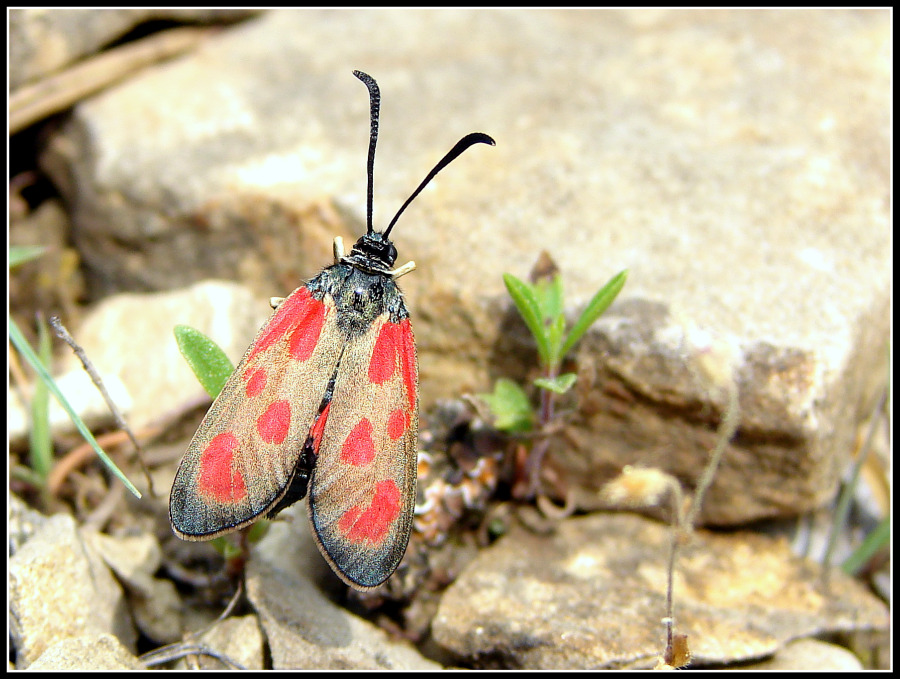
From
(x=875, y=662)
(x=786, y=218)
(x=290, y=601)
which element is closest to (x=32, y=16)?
(x=290, y=601)

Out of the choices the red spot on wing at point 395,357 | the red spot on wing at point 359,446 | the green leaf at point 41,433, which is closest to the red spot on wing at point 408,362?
the red spot on wing at point 395,357

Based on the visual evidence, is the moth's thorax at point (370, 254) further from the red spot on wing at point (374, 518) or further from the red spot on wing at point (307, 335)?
the red spot on wing at point (374, 518)

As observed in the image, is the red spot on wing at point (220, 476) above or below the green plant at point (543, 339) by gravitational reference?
below

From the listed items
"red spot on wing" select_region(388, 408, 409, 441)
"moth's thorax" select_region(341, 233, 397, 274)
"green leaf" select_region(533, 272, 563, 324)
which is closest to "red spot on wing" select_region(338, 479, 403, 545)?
"red spot on wing" select_region(388, 408, 409, 441)

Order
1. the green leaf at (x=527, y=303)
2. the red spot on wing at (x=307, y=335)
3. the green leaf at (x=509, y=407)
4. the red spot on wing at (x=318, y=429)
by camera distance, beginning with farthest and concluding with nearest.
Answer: the green leaf at (x=509, y=407) → the green leaf at (x=527, y=303) → the red spot on wing at (x=307, y=335) → the red spot on wing at (x=318, y=429)

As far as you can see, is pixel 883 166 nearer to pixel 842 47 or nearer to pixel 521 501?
pixel 842 47

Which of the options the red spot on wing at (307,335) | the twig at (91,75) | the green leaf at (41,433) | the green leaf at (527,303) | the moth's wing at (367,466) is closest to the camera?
the moth's wing at (367,466)

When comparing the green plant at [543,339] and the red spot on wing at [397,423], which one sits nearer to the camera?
the red spot on wing at [397,423]
